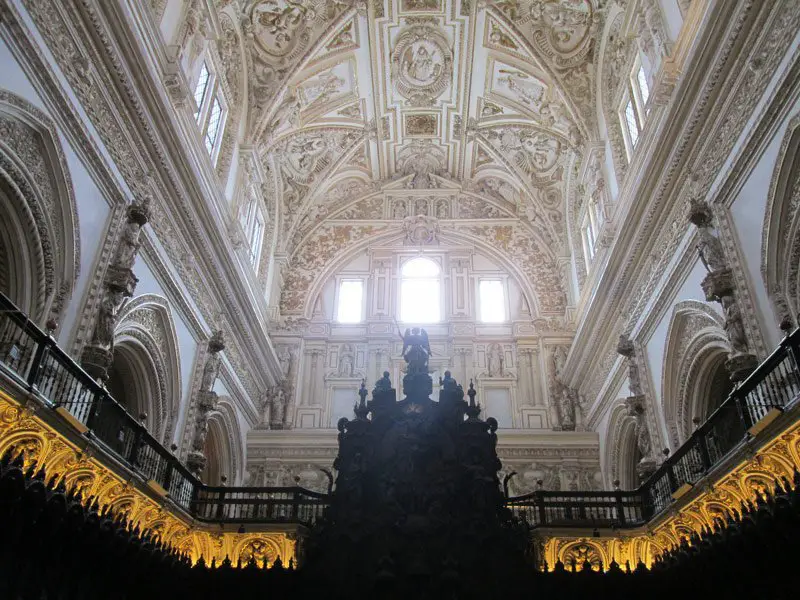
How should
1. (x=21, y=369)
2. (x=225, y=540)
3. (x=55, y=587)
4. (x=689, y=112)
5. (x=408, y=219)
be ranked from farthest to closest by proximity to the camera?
(x=408, y=219)
(x=225, y=540)
(x=689, y=112)
(x=55, y=587)
(x=21, y=369)

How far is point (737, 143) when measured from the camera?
1078 cm

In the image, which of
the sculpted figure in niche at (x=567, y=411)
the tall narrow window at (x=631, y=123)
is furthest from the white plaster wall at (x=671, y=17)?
the sculpted figure in niche at (x=567, y=411)

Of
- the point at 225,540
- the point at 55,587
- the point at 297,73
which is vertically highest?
the point at 297,73

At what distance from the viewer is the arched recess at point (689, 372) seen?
1264cm

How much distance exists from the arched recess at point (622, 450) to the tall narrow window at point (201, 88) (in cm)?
1152

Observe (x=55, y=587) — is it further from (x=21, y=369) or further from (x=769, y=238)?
(x=769, y=238)

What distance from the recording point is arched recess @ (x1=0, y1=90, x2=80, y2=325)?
9.09 meters

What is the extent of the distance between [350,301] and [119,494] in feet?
44.7

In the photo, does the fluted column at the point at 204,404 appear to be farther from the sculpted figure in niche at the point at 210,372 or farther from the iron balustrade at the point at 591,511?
the iron balustrade at the point at 591,511

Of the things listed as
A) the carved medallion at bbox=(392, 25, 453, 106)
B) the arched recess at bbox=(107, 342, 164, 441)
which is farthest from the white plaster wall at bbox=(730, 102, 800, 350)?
the carved medallion at bbox=(392, 25, 453, 106)

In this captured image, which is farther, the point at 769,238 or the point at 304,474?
the point at 304,474

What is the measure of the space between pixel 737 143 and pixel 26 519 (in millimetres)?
10690

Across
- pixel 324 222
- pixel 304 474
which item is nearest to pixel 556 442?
pixel 304 474

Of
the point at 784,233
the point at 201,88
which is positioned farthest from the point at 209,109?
the point at 784,233
